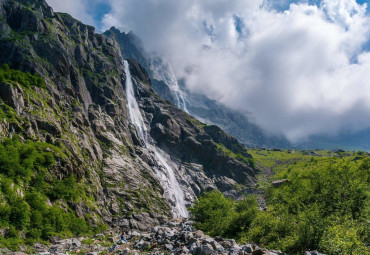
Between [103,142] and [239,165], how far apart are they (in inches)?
4310

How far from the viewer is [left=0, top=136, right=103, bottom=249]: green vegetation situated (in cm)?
Answer: 4247

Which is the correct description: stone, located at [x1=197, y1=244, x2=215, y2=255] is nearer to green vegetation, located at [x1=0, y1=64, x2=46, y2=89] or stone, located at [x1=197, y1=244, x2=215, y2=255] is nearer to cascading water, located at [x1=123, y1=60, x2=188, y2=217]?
green vegetation, located at [x1=0, y1=64, x2=46, y2=89]

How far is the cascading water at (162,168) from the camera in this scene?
128 m

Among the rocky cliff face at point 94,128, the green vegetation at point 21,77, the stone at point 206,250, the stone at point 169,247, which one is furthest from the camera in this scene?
the green vegetation at point 21,77

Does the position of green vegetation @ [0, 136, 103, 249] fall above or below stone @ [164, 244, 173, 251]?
above

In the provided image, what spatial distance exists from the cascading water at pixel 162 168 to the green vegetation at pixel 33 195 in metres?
60.0

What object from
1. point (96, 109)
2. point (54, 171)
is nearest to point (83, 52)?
point (96, 109)

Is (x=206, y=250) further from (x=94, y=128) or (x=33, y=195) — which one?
(x=94, y=128)

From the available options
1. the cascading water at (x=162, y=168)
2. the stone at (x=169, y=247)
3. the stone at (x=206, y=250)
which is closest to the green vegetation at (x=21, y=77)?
the cascading water at (x=162, y=168)

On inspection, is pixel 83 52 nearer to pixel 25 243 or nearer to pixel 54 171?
pixel 54 171

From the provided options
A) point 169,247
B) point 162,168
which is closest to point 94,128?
point 162,168

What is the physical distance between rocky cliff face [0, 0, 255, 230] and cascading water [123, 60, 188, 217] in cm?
471

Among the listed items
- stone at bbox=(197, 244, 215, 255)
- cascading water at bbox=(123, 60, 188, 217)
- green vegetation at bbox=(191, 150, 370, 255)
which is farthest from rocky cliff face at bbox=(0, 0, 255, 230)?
stone at bbox=(197, 244, 215, 255)

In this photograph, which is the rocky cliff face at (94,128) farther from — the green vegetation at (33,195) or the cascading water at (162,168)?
the cascading water at (162,168)
